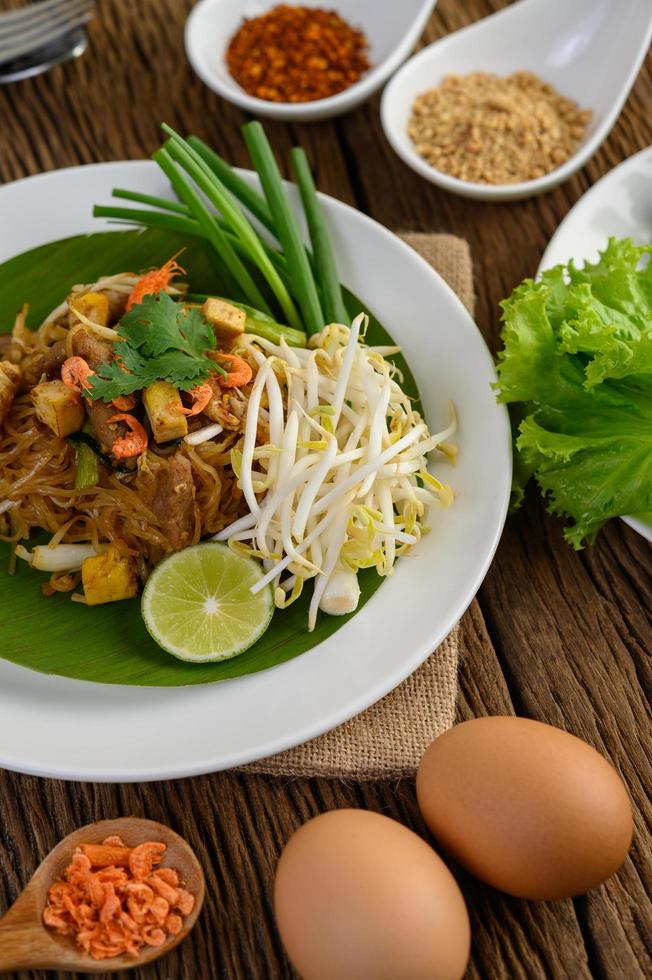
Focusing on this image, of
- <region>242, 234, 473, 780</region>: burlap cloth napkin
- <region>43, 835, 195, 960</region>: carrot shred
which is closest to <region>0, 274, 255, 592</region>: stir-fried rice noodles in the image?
<region>242, 234, 473, 780</region>: burlap cloth napkin

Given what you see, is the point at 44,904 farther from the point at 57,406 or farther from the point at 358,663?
the point at 57,406

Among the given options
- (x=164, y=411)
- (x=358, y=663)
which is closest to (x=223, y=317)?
(x=164, y=411)

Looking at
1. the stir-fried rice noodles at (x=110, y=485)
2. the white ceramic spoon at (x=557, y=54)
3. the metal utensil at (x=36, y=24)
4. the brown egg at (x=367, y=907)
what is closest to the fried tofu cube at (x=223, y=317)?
the stir-fried rice noodles at (x=110, y=485)

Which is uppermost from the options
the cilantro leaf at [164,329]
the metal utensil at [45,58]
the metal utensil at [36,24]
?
the metal utensil at [36,24]

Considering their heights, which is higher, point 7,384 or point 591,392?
point 7,384

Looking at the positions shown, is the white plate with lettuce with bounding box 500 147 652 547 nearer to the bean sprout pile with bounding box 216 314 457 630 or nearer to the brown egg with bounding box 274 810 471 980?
the bean sprout pile with bounding box 216 314 457 630

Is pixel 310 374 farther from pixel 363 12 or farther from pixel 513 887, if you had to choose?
pixel 363 12

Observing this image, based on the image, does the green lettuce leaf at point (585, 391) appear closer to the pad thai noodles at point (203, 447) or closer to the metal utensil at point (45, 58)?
the pad thai noodles at point (203, 447)
